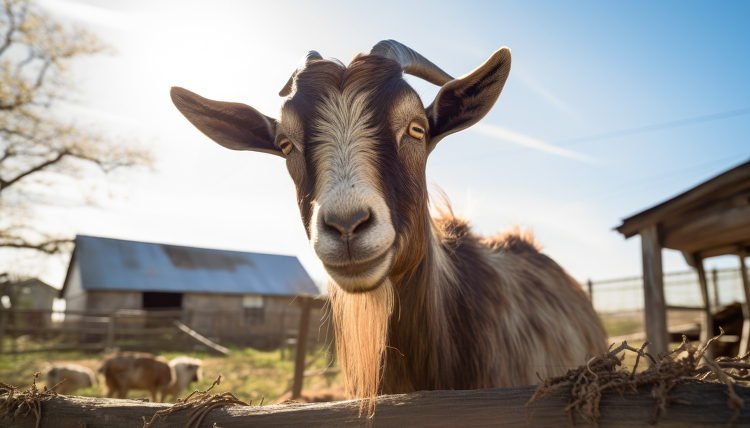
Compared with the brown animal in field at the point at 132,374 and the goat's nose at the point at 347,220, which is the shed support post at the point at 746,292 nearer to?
the goat's nose at the point at 347,220

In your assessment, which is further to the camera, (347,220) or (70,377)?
(70,377)

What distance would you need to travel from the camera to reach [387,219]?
1743mm

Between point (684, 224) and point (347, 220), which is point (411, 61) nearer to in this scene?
point (347, 220)

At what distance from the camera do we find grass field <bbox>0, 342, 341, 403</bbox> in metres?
8.80

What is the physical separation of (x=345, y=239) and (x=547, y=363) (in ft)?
6.94

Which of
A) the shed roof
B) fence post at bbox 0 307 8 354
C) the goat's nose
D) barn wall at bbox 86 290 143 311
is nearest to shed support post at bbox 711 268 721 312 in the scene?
the shed roof

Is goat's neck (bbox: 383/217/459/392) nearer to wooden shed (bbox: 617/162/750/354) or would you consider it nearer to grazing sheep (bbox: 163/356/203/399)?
wooden shed (bbox: 617/162/750/354)

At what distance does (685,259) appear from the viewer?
24.9 ft

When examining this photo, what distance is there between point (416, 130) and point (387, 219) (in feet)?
2.16

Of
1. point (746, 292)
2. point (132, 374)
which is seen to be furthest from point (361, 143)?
point (746, 292)

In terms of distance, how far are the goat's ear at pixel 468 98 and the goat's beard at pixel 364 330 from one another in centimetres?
86

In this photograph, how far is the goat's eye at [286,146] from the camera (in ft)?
7.46

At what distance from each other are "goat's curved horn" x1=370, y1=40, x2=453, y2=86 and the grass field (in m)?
4.95

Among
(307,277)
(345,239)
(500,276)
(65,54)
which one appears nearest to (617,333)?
(500,276)
